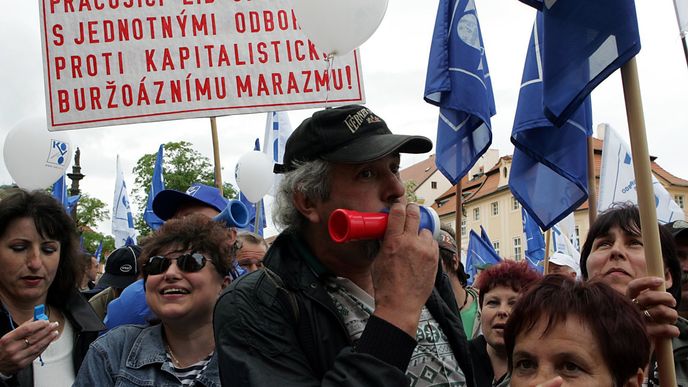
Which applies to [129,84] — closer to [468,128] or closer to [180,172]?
[468,128]

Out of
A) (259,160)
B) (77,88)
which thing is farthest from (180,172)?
(77,88)

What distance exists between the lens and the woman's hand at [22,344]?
2.39 metres

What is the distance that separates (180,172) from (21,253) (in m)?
34.3

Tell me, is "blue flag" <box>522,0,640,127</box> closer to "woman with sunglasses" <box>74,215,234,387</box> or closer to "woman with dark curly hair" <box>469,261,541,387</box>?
"woman with dark curly hair" <box>469,261,541,387</box>

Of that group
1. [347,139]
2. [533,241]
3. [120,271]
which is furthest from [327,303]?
[533,241]

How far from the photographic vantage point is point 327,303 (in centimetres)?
171

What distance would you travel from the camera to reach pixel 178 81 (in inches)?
168

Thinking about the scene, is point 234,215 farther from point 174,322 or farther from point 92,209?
point 92,209

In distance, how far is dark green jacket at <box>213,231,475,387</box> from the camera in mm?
1475

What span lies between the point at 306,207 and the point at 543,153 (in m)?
2.25

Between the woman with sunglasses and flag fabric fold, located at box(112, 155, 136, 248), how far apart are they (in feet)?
28.6

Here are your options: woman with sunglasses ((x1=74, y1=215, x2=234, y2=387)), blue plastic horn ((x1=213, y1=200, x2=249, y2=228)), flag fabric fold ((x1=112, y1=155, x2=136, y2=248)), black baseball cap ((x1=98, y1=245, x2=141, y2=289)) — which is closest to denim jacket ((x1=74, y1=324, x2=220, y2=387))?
woman with sunglasses ((x1=74, y1=215, x2=234, y2=387))

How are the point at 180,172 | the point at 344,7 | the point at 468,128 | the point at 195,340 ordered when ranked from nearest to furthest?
the point at 195,340 → the point at 344,7 → the point at 468,128 → the point at 180,172

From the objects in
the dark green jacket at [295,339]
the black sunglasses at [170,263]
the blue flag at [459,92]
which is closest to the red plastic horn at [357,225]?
the dark green jacket at [295,339]
